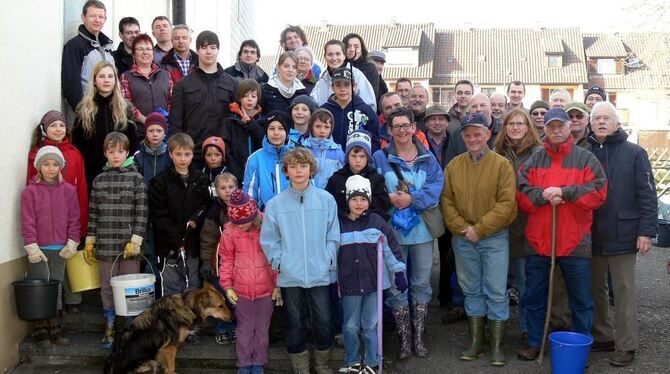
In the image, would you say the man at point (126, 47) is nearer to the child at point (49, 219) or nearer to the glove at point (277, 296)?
the child at point (49, 219)

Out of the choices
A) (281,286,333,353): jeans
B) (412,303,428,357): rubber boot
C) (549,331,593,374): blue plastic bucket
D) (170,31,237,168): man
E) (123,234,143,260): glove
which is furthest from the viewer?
(170,31,237,168): man

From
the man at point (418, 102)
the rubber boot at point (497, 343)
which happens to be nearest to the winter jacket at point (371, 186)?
the rubber boot at point (497, 343)

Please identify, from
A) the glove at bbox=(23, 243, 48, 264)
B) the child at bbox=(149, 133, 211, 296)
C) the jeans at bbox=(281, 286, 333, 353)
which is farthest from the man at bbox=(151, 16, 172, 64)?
the jeans at bbox=(281, 286, 333, 353)

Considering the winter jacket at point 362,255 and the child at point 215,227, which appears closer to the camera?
the winter jacket at point 362,255

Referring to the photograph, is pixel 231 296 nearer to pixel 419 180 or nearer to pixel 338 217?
pixel 338 217

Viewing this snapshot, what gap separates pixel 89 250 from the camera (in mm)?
5863

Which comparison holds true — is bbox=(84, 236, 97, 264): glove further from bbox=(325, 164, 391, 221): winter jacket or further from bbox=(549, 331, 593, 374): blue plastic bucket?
bbox=(549, 331, 593, 374): blue plastic bucket

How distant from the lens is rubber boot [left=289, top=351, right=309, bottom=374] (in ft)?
17.9

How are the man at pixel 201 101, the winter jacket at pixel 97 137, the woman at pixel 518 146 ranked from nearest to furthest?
the woman at pixel 518 146 → the winter jacket at pixel 97 137 → the man at pixel 201 101

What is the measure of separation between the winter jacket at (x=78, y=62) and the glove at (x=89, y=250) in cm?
155

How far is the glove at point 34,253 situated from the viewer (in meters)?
5.62

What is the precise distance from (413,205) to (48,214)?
319cm

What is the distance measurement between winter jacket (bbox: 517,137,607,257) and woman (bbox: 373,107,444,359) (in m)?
0.81

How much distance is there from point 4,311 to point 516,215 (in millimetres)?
4488
